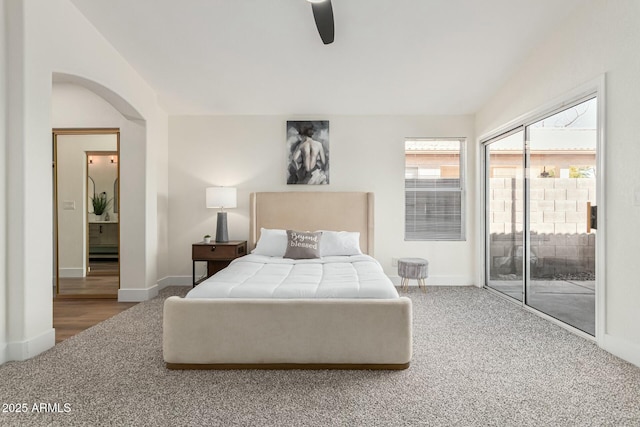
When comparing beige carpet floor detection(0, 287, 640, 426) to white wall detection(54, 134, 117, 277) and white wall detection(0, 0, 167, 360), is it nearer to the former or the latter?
white wall detection(0, 0, 167, 360)

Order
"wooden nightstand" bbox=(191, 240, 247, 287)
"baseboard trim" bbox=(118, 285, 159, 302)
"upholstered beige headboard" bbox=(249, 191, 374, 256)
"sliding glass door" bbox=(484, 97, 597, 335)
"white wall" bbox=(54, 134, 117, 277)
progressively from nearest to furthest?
"sliding glass door" bbox=(484, 97, 597, 335)
"baseboard trim" bbox=(118, 285, 159, 302)
"wooden nightstand" bbox=(191, 240, 247, 287)
"upholstered beige headboard" bbox=(249, 191, 374, 256)
"white wall" bbox=(54, 134, 117, 277)

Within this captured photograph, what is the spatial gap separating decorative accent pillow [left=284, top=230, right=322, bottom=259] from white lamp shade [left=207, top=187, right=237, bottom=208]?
102 cm

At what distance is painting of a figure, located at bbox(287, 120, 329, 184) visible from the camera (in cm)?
505

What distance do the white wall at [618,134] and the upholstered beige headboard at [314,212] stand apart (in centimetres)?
265

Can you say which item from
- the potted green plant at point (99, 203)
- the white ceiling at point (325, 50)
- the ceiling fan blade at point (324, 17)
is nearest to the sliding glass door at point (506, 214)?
the white ceiling at point (325, 50)

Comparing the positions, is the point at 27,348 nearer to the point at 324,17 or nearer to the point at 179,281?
the point at 179,281

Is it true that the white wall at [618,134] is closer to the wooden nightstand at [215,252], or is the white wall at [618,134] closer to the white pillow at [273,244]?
the white pillow at [273,244]

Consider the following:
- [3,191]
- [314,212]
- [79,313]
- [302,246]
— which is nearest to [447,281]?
[314,212]

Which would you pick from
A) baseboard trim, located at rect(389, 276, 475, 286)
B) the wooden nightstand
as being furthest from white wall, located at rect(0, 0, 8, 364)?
baseboard trim, located at rect(389, 276, 475, 286)

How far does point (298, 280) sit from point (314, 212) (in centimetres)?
210

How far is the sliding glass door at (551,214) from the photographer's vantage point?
10.6ft

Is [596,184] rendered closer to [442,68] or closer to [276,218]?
[442,68]

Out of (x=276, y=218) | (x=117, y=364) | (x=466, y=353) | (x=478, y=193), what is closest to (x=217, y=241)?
(x=276, y=218)

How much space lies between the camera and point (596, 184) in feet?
9.58
